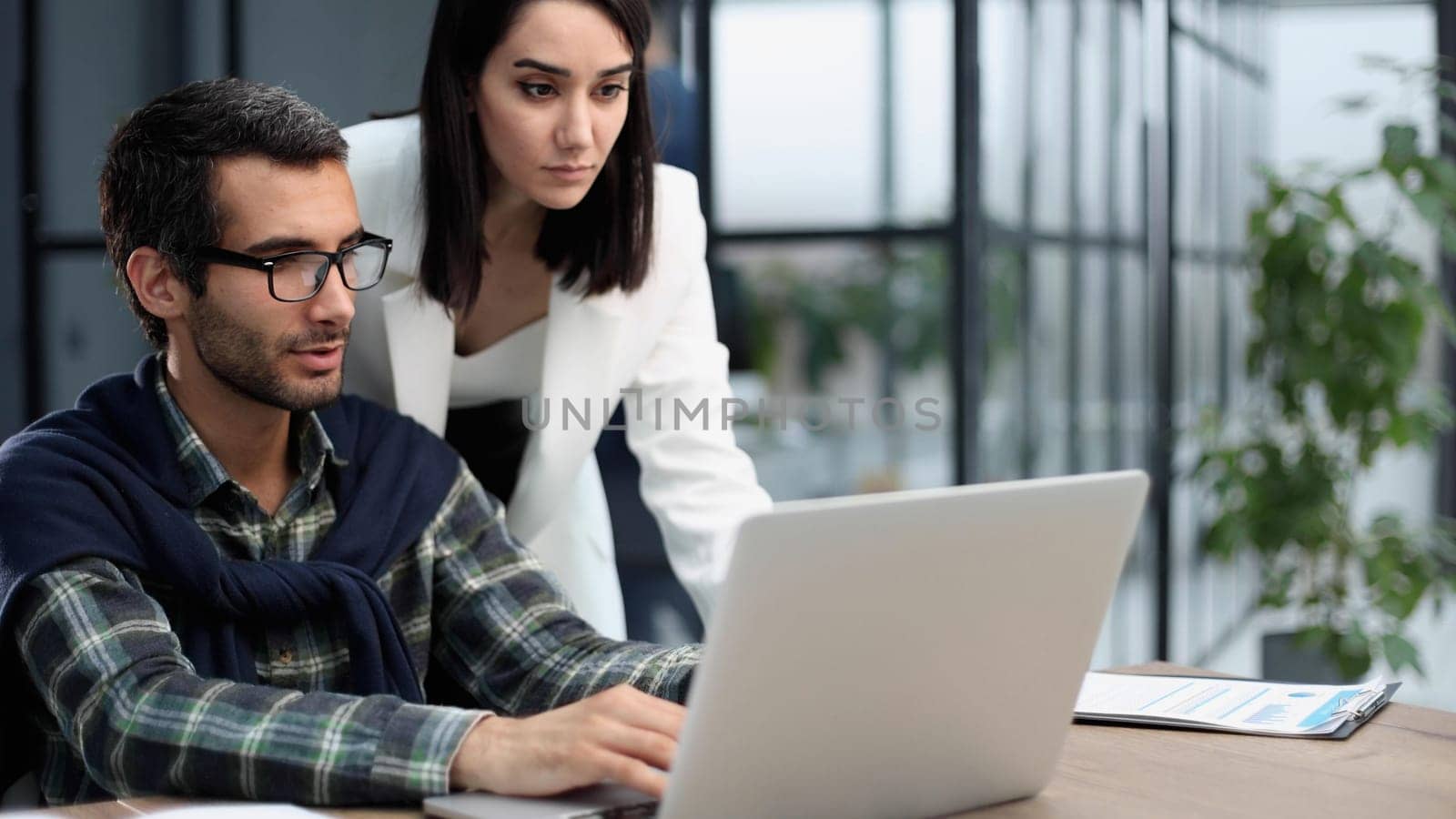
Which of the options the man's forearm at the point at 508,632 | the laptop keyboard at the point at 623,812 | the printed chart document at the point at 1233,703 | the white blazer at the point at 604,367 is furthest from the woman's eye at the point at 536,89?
the laptop keyboard at the point at 623,812

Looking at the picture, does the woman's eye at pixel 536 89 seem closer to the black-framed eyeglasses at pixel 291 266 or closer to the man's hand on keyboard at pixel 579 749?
the black-framed eyeglasses at pixel 291 266

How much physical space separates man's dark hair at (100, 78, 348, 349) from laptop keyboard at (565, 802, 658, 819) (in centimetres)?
68

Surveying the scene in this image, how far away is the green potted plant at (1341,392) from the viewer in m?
3.67

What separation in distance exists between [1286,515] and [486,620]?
3011mm

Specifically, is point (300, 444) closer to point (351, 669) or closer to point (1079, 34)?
point (351, 669)

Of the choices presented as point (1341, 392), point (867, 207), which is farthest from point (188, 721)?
point (1341, 392)

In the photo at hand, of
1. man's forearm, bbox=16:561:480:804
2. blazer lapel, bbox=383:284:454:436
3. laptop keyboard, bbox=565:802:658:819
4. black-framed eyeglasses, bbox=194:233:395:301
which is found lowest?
laptop keyboard, bbox=565:802:658:819

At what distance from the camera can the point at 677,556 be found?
76.0 inches

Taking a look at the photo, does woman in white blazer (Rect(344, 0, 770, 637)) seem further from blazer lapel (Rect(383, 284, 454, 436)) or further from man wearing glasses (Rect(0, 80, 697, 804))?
man wearing glasses (Rect(0, 80, 697, 804))

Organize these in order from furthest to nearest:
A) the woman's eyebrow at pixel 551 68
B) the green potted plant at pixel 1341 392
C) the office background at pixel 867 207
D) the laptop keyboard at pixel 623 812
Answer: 1. the green potted plant at pixel 1341 392
2. the office background at pixel 867 207
3. the woman's eyebrow at pixel 551 68
4. the laptop keyboard at pixel 623 812

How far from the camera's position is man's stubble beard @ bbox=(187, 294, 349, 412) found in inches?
56.2

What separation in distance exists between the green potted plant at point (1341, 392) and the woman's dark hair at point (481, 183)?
222 centimetres

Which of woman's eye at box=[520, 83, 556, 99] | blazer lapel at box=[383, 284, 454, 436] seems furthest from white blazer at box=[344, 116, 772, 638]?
woman's eye at box=[520, 83, 556, 99]

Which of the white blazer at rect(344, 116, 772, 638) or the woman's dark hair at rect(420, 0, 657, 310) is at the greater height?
the woman's dark hair at rect(420, 0, 657, 310)
